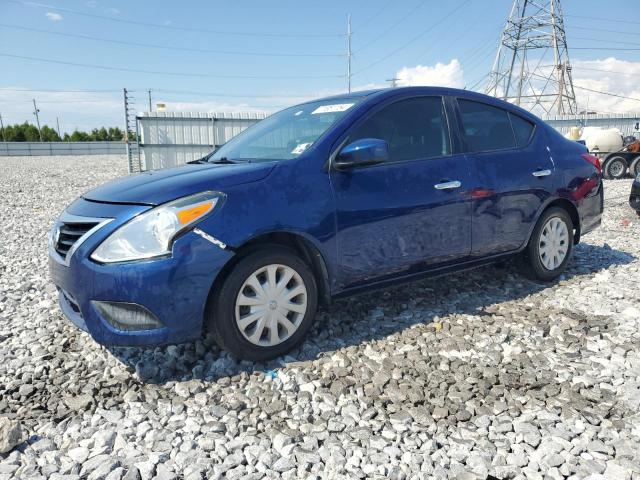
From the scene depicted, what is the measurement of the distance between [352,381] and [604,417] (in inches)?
52.0

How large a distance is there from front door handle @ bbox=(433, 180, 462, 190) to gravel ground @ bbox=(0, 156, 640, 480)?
1.01 metres

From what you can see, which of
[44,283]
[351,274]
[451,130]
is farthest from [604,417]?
[44,283]

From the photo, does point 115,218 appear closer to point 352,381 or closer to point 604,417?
point 352,381

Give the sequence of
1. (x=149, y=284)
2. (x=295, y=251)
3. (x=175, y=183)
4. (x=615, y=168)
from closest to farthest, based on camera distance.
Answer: (x=149, y=284), (x=175, y=183), (x=295, y=251), (x=615, y=168)

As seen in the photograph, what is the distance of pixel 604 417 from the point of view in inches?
97.7

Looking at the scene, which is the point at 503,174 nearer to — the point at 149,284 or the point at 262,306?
the point at 262,306

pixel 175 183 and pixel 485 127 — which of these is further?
pixel 485 127

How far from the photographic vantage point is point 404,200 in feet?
11.4

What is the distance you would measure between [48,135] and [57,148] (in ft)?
67.6

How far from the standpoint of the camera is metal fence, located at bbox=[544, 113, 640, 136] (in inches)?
944

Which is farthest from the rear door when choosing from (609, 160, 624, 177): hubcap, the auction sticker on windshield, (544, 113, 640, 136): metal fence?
(544, 113, 640, 136): metal fence

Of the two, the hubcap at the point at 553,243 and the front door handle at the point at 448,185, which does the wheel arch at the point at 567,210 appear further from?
the front door handle at the point at 448,185

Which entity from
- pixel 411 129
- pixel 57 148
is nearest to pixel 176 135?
pixel 411 129

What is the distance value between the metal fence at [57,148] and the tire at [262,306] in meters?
48.3
